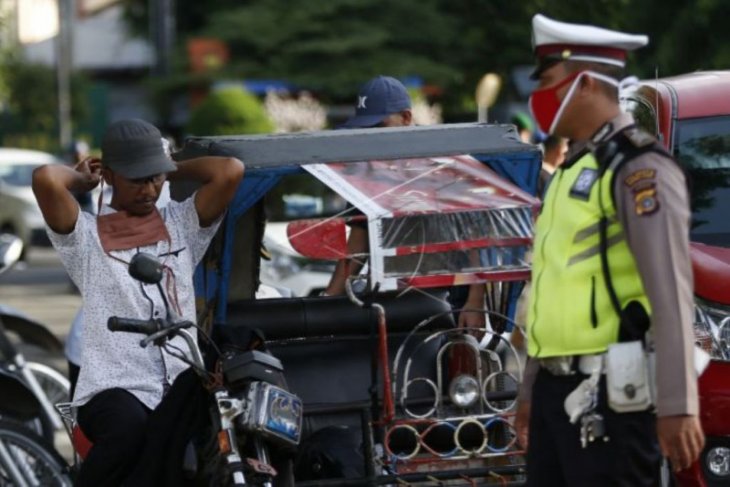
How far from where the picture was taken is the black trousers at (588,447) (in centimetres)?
435

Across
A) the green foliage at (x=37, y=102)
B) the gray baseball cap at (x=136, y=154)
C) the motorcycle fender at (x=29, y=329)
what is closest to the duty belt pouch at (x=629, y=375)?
the gray baseball cap at (x=136, y=154)

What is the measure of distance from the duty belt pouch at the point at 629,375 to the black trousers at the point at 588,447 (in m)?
0.06

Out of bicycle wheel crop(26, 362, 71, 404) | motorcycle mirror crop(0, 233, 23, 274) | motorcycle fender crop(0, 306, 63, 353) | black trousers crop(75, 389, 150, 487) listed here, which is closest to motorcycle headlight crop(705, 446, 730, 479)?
black trousers crop(75, 389, 150, 487)

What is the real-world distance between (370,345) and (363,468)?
1.90 feet

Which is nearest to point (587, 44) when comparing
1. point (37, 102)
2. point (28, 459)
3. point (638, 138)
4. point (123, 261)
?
point (638, 138)

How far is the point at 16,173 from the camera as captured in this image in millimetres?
29688

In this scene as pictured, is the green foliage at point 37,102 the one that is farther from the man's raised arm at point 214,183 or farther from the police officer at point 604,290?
the police officer at point 604,290

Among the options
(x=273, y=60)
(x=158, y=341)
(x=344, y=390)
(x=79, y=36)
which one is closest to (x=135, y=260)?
(x=158, y=341)

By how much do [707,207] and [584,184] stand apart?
2.99 metres

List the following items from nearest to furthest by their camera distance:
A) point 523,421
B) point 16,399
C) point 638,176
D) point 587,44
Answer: point 638,176
point 587,44
point 523,421
point 16,399

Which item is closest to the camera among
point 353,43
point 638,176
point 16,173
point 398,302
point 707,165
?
point 638,176

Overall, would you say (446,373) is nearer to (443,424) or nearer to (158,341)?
(443,424)

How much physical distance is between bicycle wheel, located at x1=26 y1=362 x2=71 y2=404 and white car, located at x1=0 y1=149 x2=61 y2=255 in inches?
772

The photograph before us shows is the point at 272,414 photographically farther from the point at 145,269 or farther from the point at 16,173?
the point at 16,173
